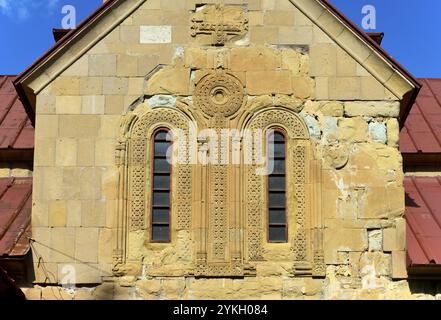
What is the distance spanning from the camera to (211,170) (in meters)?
13.8

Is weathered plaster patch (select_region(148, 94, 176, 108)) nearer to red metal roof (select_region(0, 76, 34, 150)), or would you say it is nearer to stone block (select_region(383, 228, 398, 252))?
red metal roof (select_region(0, 76, 34, 150))

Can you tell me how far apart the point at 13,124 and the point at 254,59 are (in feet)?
17.3

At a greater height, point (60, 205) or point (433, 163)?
point (433, 163)

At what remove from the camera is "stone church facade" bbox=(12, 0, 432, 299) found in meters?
13.3

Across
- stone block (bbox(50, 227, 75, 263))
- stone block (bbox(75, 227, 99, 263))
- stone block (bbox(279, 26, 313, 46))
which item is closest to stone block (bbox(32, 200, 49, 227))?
stone block (bbox(50, 227, 75, 263))

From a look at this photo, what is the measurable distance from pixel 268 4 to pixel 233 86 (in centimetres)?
153

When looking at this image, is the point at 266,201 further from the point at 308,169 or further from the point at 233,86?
the point at 233,86

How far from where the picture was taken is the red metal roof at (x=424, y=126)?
53.8 ft

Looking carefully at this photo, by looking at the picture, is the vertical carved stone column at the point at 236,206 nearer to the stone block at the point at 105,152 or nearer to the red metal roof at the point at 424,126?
the stone block at the point at 105,152

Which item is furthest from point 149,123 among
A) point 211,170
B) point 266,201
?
point 266,201

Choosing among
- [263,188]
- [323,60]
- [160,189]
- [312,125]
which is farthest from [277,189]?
[323,60]
